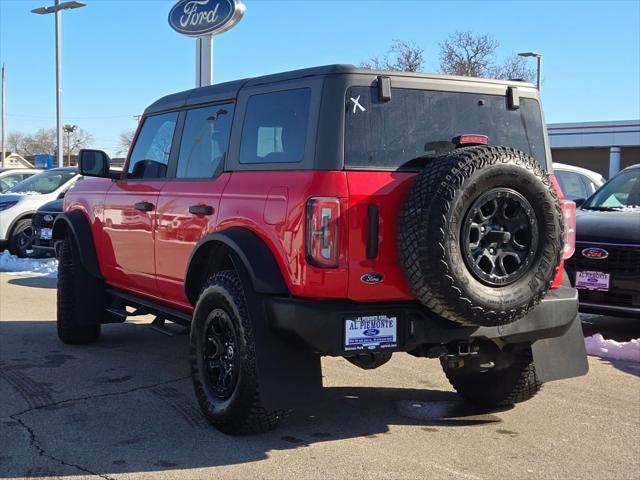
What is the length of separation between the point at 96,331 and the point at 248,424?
3112 mm

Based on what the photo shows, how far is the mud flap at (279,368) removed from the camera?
4.05m

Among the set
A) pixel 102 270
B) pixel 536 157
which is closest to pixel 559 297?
pixel 536 157

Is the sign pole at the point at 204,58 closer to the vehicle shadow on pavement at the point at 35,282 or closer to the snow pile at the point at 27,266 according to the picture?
the snow pile at the point at 27,266

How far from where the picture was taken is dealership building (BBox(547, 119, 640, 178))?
3672 centimetres

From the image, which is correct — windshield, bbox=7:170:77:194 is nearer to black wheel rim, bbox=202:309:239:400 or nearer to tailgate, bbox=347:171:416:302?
black wheel rim, bbox=202:309:239:400

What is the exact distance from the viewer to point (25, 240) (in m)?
13.8

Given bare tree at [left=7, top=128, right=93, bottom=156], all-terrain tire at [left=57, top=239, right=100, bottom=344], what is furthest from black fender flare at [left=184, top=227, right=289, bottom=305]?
bare tree at [left=7, top=128, right=93, bottom=156]

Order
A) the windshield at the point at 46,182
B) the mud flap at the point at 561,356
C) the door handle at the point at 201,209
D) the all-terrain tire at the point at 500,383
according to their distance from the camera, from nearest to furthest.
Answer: the mud flap at the point at 561,356
the door handle at the point at 201,209
the all-terrain tire at the point at 500,383
the windshield at the point at 46,182

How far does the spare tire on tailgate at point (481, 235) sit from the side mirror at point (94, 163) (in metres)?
3.17

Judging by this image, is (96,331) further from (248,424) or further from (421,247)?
(421,247)

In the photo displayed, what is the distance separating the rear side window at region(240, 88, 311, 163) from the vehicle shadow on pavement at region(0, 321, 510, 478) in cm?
138

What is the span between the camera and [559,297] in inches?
175

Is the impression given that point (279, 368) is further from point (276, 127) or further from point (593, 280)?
point (593, 280)

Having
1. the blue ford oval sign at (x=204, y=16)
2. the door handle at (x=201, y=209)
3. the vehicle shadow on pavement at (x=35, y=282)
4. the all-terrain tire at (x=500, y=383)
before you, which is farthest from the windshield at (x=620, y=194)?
the blue ford oval sign at (x=204, y=16)
